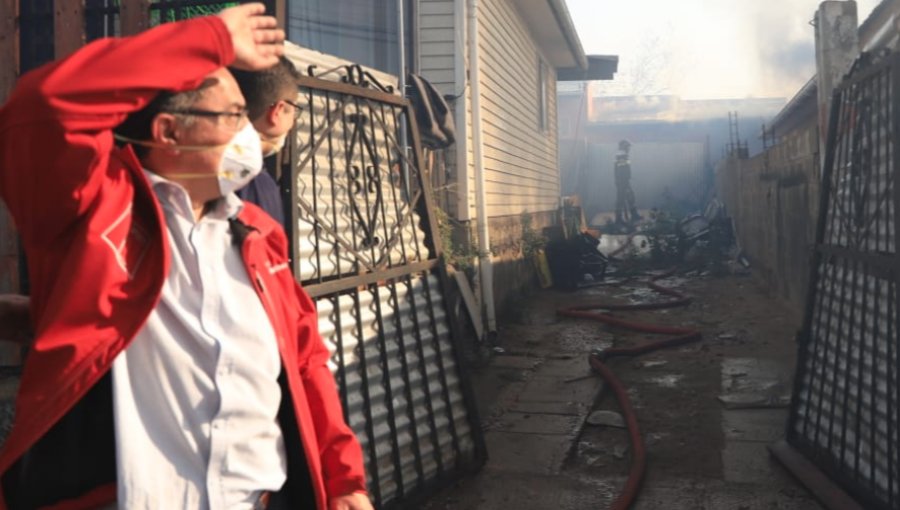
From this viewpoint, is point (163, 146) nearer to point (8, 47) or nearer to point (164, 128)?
point (164, 128)

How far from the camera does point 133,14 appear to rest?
4.12m

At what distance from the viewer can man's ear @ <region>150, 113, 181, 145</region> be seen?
5.27ft

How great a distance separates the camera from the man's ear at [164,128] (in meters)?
1.61

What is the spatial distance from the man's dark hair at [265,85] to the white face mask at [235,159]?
14 cm

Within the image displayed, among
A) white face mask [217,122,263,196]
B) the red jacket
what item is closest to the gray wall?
white face mask [217,122,263,196]

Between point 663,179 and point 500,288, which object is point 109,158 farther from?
point 663,179

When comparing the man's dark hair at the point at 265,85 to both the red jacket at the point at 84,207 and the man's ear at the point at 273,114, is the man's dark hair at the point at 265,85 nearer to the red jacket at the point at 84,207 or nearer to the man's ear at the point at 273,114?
the man's ear at the point at 273,114

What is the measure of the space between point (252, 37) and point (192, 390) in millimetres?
728

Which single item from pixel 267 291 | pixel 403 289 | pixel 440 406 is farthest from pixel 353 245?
pixel 267 291

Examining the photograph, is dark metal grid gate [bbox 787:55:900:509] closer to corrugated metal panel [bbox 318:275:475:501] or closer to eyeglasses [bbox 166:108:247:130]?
corrugated metal panel [bbox 318:275:475:501]

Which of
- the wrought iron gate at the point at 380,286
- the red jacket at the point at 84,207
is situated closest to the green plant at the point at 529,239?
the wrought iron gate at the point at 380,286

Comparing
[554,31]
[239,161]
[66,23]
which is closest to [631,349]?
[66,23]

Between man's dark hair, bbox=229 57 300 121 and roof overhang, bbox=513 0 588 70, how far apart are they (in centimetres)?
1098

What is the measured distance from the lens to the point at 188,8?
4.35 meters
